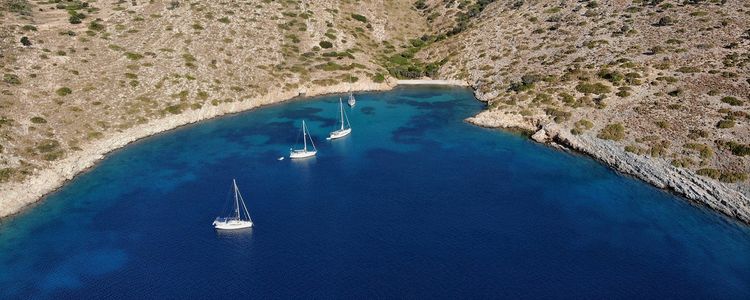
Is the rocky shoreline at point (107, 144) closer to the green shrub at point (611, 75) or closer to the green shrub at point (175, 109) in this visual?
the green shrub at point (175, 109)

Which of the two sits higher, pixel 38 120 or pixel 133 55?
pixel 133 55

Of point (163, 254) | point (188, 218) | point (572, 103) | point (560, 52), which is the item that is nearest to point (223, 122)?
point (188, 218)

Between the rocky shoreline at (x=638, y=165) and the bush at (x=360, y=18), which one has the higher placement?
the bush at (x=360, y=18)

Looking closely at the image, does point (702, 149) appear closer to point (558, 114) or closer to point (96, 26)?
point (558, 114)

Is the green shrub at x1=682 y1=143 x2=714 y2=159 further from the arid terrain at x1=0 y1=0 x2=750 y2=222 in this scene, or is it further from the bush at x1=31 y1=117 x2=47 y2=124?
the bush at x1=31 y1=117 x2=47 y2=124

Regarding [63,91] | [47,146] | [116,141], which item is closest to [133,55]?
[63,91]

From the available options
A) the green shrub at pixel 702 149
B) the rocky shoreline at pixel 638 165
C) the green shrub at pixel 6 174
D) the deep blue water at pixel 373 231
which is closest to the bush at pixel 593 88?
the rocky shoreline at pixel 638 165
